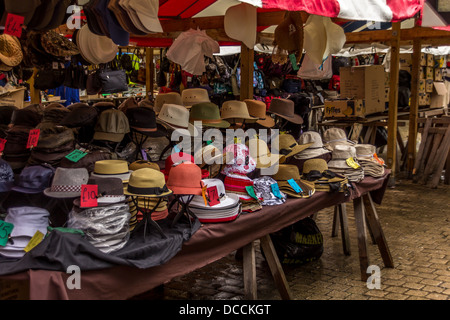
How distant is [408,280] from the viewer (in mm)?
4605

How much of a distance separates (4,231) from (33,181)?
627 millimetres

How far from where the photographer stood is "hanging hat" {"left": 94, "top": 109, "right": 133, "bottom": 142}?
4.03 metres

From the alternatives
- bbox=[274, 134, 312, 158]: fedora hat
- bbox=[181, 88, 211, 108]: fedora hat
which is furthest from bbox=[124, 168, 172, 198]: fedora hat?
bbox=[181, 88, 211, 108]: fedora hat

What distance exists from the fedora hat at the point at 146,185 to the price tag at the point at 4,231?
603 mm

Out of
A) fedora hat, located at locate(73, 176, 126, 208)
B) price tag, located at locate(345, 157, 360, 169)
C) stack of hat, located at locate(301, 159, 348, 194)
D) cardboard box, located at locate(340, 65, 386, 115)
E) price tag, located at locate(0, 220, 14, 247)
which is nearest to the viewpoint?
price tag, located at locate(0, 220, 14, 247)

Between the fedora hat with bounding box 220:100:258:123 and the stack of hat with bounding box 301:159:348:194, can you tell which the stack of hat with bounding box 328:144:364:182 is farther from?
the fedora hat with bounding box 220:100:258:123

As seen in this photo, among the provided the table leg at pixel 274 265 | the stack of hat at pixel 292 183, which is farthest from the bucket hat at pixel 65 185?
the stack of hat at pixel 292 183

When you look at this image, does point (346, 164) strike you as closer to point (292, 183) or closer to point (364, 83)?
point (292, 183)

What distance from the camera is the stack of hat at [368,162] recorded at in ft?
16.1

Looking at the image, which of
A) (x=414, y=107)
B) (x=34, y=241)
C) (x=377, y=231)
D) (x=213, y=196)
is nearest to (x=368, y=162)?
Answer: (x=377, y=231)

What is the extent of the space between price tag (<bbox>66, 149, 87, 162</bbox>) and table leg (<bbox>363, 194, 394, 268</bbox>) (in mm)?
2711

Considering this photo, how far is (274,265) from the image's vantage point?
147 inches
